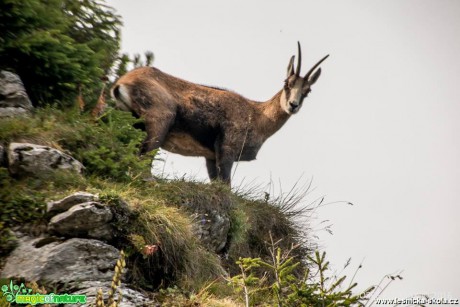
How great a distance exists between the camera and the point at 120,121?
8.12 m

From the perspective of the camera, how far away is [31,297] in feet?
15.3

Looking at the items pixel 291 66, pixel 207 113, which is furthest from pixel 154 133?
pixel 291 66

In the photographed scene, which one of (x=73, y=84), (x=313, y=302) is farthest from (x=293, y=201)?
(x=313, y=302)

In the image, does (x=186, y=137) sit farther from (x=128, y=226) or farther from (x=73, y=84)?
(x=128, y=226)

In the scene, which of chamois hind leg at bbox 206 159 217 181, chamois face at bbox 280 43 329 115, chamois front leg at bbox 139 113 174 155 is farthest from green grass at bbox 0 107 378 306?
chamois face at bbox 280 43 329 115

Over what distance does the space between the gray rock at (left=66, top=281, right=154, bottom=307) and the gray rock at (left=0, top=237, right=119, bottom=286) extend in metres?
0.08

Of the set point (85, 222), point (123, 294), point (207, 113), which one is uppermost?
point (207, 113)

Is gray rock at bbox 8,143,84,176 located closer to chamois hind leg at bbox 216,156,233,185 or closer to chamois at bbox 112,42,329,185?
chamois at bbox 112,42,329,185

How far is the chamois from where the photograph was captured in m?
8.92

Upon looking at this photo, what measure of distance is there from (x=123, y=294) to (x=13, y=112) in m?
3.07

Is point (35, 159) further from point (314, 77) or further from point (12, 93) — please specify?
point (314, 77)

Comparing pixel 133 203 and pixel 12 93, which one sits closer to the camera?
pixel 133 203

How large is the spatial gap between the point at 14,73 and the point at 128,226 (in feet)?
9.95

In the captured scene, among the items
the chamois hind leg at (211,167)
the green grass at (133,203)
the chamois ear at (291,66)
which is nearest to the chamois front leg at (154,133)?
the green grass at (133,203)
